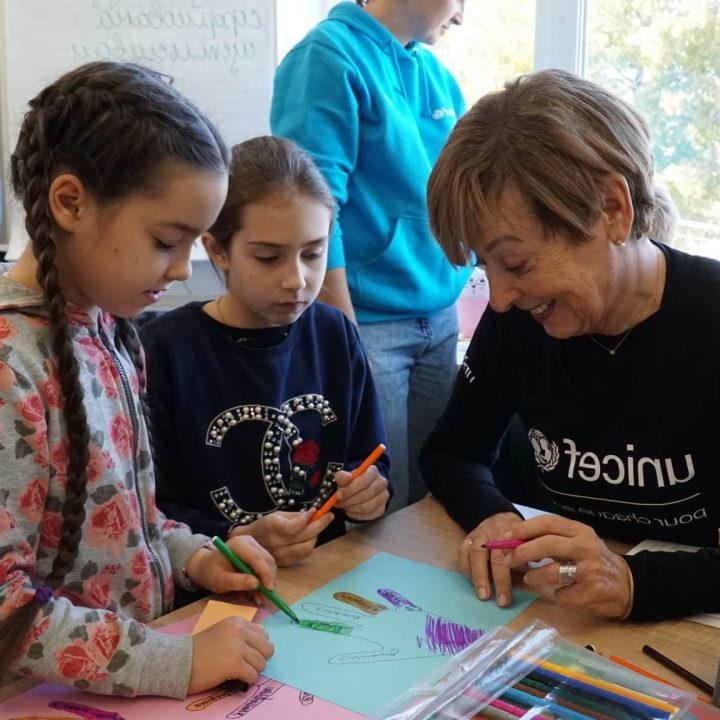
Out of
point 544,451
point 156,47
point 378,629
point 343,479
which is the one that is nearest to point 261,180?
point 343,479

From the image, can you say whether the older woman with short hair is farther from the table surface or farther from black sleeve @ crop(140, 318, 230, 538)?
black sleeve @ crop(140, 318, 230, 538)

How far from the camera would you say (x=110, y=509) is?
0.94 meters

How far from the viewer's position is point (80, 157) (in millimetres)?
875

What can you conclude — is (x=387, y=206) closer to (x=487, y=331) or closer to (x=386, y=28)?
(x=386, y=28)

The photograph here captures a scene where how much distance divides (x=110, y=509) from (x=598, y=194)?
671 millimetres

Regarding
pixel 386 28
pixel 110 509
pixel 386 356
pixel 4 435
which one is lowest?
pixel 386 356

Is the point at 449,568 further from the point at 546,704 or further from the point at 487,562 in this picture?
the point at 546,704

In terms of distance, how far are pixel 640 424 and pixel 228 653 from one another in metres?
0.62

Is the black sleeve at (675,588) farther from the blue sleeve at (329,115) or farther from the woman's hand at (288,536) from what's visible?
the blue sleeve at (329,115)

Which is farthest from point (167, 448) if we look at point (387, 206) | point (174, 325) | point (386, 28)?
point (386, 28)

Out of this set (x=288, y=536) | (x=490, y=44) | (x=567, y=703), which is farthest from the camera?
(x=490, y=44)

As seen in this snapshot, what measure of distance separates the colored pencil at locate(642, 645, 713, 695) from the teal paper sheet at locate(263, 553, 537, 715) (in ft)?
0.51

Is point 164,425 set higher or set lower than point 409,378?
higher

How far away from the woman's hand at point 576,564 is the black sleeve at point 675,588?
16 millimetres
